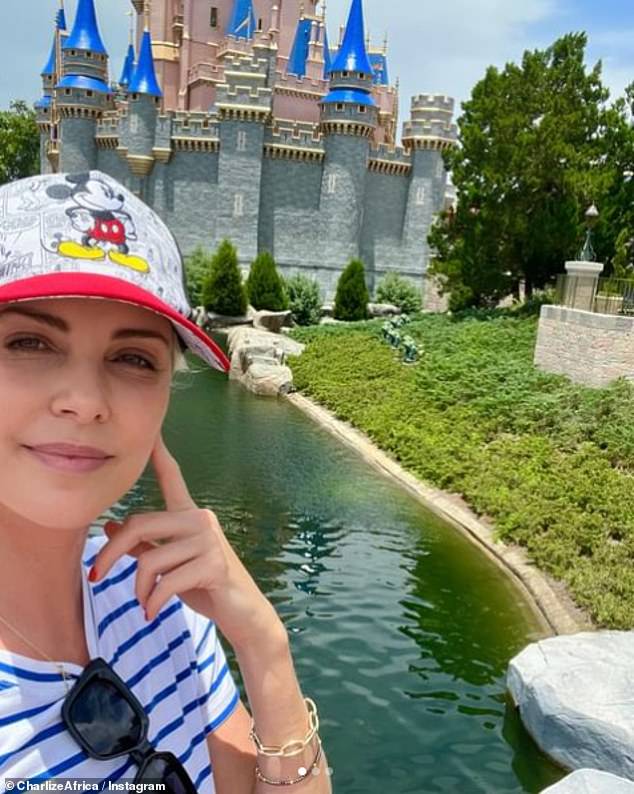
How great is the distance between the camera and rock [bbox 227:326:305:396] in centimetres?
1842

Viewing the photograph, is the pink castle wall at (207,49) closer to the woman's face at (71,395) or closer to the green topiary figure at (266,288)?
the green topiary figure at (266,288)

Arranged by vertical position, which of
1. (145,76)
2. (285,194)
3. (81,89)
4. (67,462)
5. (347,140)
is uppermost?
(145,76)

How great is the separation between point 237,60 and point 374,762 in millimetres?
30508

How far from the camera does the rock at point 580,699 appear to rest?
522 centimetres

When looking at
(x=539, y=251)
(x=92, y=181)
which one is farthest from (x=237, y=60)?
(x=92, y=181)

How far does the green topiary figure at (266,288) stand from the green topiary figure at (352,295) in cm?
246

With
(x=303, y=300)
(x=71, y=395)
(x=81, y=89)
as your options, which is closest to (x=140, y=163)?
(x=81, y=89)

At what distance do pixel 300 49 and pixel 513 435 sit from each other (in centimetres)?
3180

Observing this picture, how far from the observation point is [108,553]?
1.35 metres

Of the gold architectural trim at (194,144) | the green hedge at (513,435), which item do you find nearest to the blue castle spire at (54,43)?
the gold architectural trim at (194,144)

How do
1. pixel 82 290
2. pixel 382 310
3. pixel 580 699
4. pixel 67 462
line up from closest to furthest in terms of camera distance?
pixel 82 290
pixel 67 462
pixel 580 699
pixel 382 310

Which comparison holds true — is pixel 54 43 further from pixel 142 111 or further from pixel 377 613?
pixel 377 613

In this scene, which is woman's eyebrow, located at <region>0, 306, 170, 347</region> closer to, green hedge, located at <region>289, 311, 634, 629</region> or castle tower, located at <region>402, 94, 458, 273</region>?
green hedge, located at <region>289, 311, 634, 629</region>

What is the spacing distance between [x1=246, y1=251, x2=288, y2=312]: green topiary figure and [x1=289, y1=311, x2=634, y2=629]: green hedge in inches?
306
